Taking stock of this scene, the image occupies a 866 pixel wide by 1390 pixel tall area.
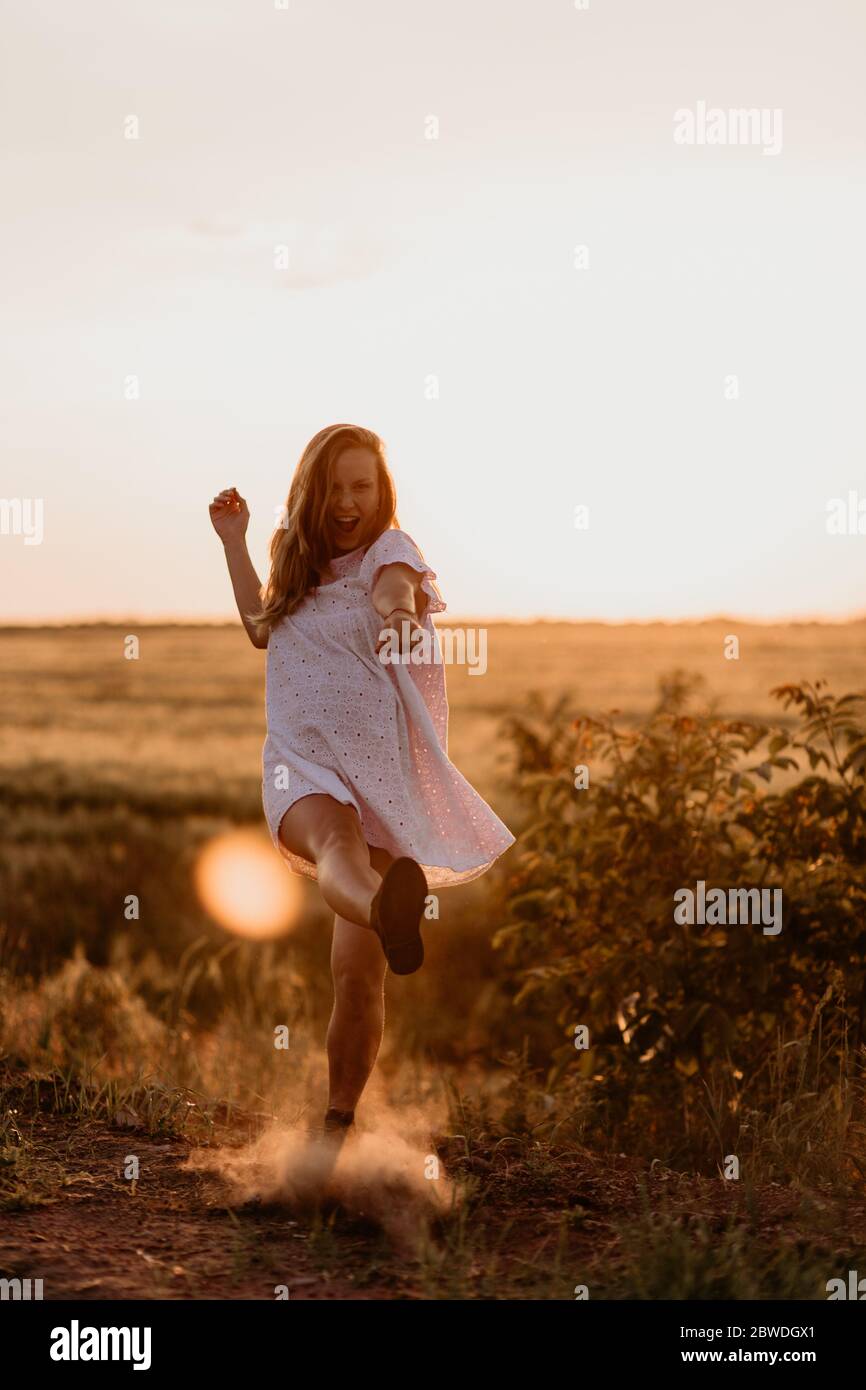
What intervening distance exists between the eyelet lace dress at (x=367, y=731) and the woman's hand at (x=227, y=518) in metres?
0.43

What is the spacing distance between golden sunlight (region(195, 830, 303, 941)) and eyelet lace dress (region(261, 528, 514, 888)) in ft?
26.0

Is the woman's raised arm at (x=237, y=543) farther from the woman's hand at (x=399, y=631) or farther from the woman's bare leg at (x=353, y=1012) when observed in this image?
the woman's bare leg at (x=353, y=1012)

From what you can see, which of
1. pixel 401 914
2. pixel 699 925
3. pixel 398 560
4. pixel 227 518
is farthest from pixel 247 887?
pixel 401 914

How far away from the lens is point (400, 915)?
12.2 ft

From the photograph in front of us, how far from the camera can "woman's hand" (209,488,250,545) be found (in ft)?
15.6

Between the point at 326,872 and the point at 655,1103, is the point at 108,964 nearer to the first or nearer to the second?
the point at 655,1103

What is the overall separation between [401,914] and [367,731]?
0.76 meters

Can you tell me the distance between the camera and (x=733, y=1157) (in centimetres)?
456

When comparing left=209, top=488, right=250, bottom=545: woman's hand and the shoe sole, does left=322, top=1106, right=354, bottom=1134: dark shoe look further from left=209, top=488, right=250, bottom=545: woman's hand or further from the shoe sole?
left=209, top=488, right=250, bottom=545: woman's hand

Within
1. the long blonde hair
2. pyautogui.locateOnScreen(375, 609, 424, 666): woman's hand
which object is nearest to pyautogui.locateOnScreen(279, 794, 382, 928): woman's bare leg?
pyautogui.locateOnScreen(375, 609, 424, 666): woman's hand

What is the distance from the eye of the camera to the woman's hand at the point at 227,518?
4.75 m

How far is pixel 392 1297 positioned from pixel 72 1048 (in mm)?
2881

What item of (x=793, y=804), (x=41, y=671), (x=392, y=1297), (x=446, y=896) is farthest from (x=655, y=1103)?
(x=41, y=671)

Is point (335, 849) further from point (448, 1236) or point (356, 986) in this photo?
point (448, 1236)
